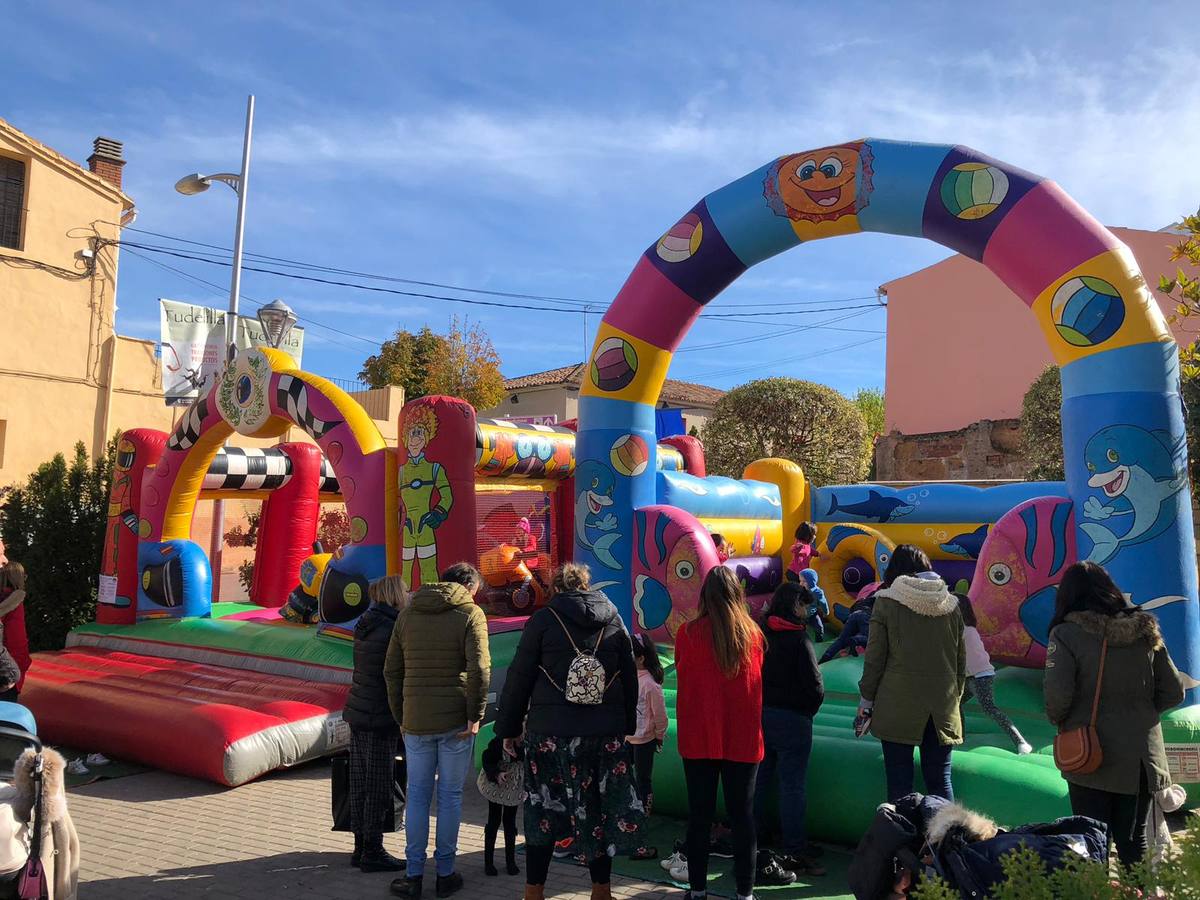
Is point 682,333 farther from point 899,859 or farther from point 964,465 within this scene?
point 964,465

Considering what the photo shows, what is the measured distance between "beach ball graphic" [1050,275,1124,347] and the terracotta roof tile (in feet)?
93.5

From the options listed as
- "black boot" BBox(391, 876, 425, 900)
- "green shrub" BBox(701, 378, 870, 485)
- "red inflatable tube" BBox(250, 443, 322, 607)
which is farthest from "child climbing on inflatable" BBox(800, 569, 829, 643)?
"green shrub" BBox(701, 378, 870, 485)

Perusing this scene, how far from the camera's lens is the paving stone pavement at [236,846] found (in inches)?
167

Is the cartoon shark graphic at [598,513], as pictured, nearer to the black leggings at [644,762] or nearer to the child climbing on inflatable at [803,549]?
the child climbing on inflatable at [803,549]

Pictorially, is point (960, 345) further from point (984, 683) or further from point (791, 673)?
point (791, 673)

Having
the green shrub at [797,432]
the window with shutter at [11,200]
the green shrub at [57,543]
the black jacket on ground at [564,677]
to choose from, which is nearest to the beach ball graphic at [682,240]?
the black jacket on ground at [564,677]

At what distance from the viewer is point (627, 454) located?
7633 mm

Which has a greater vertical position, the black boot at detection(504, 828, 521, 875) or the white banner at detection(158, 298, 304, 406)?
the white banner at detection(158, 298, 304, 406)

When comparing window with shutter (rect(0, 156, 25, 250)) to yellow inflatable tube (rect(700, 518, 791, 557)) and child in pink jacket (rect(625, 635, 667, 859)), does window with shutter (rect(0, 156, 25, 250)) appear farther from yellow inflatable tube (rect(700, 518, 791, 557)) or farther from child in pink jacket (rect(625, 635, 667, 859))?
child in pink jacket (rect(625, 635, 667, 859))

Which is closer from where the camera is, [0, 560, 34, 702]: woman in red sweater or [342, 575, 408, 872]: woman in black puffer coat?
[342, 575, 408, 872]: woman in black puffer coat

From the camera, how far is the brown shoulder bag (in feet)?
11.6

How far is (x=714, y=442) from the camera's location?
1933cm

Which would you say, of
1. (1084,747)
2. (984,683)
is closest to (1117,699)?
(1084,747)

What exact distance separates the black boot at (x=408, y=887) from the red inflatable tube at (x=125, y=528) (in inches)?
250
